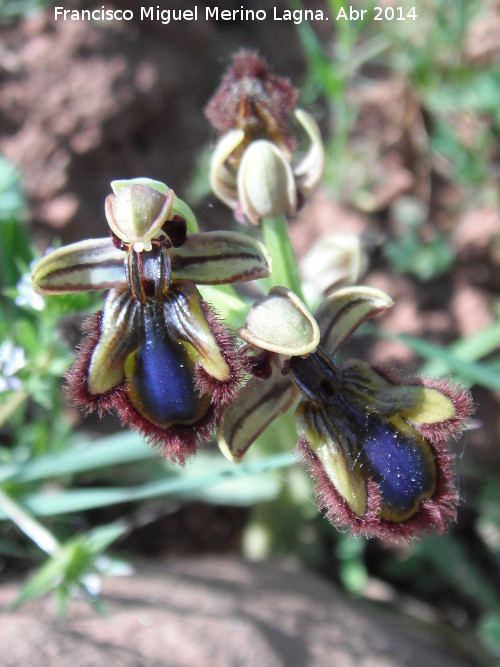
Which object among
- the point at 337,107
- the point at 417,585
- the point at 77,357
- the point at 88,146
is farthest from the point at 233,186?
the point at 417,585

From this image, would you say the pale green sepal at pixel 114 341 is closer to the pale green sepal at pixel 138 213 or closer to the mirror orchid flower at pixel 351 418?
the pale green sepal at pixel 138 213

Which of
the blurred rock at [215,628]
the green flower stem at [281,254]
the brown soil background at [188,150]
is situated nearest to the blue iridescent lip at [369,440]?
the green flower stem at [281,254]

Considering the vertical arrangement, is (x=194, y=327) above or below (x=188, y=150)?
below

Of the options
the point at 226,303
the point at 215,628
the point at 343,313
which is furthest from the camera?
the point at 215,628

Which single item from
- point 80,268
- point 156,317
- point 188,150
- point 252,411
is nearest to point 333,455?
point 252,411

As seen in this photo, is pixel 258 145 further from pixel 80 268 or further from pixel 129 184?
pixel 80 268

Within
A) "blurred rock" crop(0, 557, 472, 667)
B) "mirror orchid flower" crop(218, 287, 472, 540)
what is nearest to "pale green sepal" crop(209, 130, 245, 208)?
"mirror orchid flower" crop(218, 287, 472, 540)

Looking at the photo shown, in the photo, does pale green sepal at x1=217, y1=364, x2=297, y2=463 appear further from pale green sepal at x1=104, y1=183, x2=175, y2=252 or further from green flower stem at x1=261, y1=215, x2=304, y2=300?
pale green sepal at x1=104, y1=183, x2=175, y2=252
